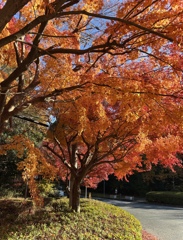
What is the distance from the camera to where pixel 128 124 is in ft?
26.6

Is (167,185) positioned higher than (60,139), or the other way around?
(60,139)

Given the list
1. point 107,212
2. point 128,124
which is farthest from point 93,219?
point 128,124

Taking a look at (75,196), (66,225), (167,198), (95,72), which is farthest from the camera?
(167,198)

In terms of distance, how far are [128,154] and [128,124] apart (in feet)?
6.85

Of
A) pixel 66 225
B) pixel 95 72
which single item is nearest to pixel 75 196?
pixel 66 225

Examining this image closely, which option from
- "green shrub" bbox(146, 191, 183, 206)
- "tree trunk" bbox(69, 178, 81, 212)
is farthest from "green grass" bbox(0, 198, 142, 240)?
"green shrub" bbox(146, 191, 183, 206)

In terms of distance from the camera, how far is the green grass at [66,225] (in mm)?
6809

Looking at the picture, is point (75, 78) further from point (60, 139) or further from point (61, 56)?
point (60, 139)

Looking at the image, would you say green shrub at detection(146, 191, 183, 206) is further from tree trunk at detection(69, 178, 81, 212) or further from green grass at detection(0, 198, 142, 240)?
tree trunk at detection(69, 178, 81, 212)

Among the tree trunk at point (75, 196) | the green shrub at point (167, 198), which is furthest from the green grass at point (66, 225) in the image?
the green shrub at point (167, 198)

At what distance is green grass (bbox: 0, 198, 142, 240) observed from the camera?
681cm

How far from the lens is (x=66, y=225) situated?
7781 mm

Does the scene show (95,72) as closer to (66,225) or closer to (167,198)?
(66,225)

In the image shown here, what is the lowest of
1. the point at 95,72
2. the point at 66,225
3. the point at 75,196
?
the point at 66,225
